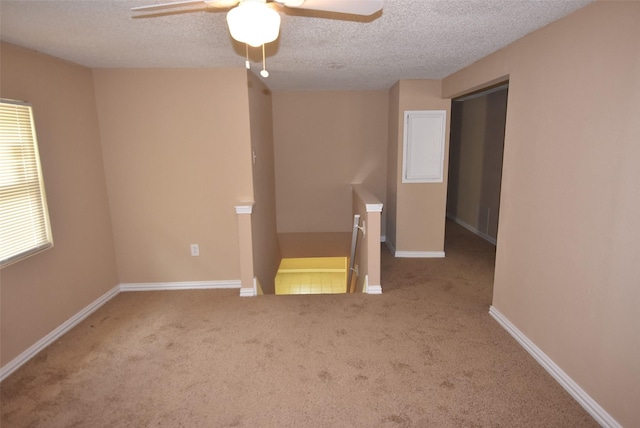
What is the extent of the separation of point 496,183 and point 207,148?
4.17m

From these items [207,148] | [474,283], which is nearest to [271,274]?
[207,148]

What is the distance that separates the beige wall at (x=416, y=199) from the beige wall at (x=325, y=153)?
0.58m

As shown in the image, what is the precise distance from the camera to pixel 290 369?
8.13 feet

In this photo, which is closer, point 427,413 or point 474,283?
point 427,413

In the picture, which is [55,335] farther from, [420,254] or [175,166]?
[420,254]

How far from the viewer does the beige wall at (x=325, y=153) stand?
212 inches

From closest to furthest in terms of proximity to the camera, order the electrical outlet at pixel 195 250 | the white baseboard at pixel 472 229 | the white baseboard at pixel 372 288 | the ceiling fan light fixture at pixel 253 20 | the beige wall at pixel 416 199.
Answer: the ceiling fan light fixture at pixel 253 20 → the white baseboard at pixel 372 288 → the electrical outlet at pixel 195 250 → the beige wall at pixel 416 199 → the white baseboard at pixel 472 229

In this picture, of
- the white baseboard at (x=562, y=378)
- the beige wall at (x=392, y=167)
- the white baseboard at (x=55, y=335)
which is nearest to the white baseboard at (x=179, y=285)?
the white baseboard at (x=55, y=335)

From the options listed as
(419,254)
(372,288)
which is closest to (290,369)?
(372,288)

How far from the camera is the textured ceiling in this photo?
2.03m

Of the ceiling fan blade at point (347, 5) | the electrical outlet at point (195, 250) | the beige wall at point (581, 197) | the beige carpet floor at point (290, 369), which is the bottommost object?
the beige carpet floor at point (290, 369)

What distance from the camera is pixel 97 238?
349 centimetres

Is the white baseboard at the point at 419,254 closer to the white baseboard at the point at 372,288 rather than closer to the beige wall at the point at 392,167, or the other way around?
the beige wall at the point at 392,167

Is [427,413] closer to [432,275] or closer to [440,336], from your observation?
[440,336]
